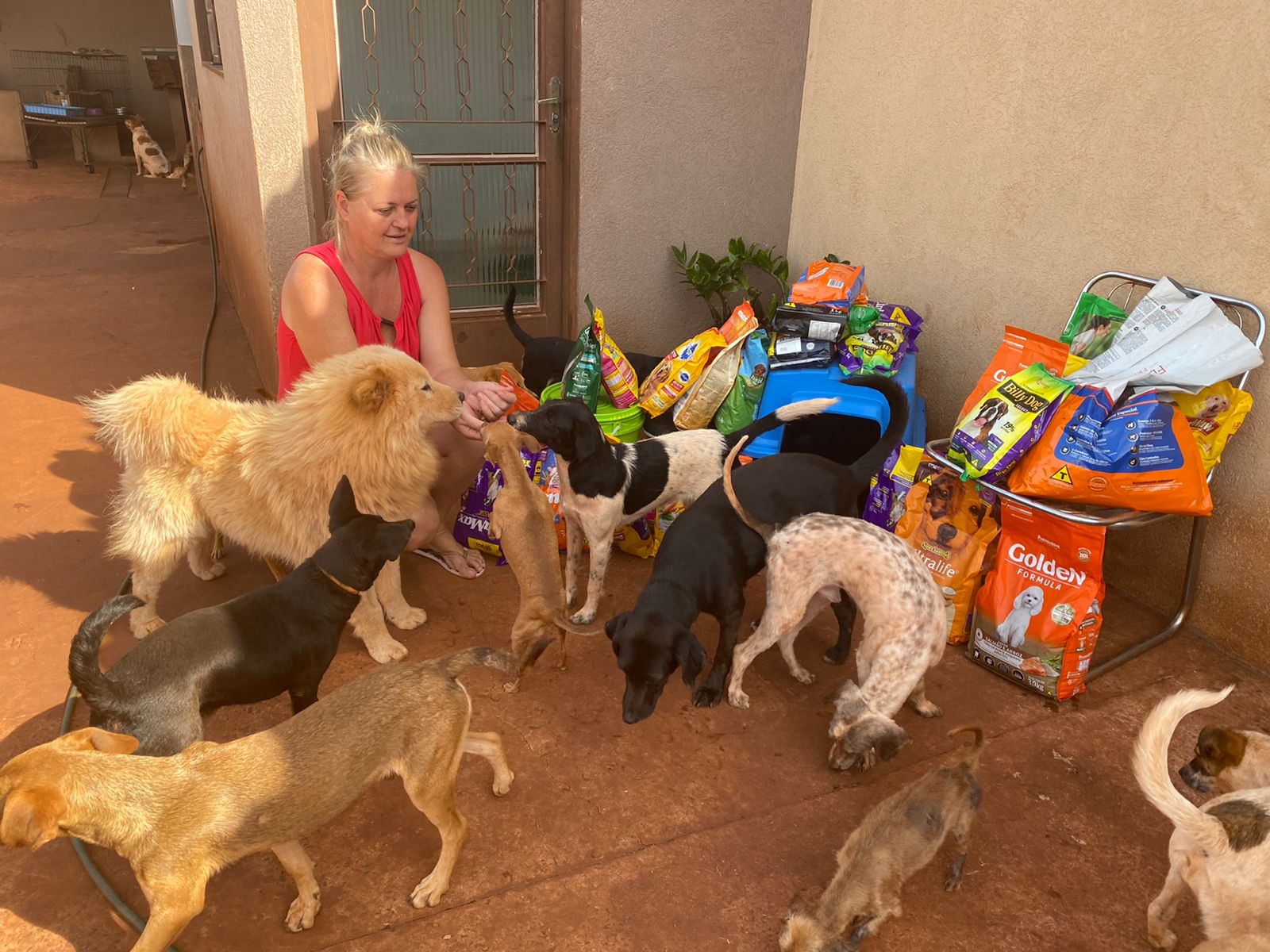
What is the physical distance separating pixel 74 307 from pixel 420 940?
658cm

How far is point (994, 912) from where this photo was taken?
2312 mm

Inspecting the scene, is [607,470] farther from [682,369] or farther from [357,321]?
[357,321]

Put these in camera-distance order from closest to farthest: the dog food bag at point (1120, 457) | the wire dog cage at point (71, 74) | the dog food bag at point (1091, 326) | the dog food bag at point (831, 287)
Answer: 1. the dog food bag at point (1120, 457)
2. the dog food bag at point (1091, 326)
3. the dog food bag at point (831, 287)
4. the wire dog cage at point (71, 74)

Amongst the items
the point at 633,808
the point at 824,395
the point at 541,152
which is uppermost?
the point at 541,152

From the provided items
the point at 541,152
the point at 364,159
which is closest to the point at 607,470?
the point at 364,159

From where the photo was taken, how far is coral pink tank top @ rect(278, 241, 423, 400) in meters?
3.42

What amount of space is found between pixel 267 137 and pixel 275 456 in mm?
2114

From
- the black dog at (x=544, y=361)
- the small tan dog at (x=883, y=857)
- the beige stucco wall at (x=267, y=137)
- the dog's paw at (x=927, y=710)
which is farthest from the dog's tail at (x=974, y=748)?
the beige stucco wall at (x=267, y=137)

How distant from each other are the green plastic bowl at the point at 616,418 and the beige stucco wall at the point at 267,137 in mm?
1544

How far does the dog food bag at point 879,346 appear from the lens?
404 cm

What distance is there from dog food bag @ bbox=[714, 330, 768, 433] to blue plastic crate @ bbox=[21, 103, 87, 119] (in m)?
13.1

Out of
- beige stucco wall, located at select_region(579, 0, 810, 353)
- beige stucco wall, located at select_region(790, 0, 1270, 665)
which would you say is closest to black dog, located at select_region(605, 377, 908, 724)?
beige stucco wall, located at select_region(790, 0, 1270, 665)

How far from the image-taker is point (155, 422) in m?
2.90

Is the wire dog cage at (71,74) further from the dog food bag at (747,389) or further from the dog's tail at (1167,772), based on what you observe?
the dog's tail at (1167,772)
